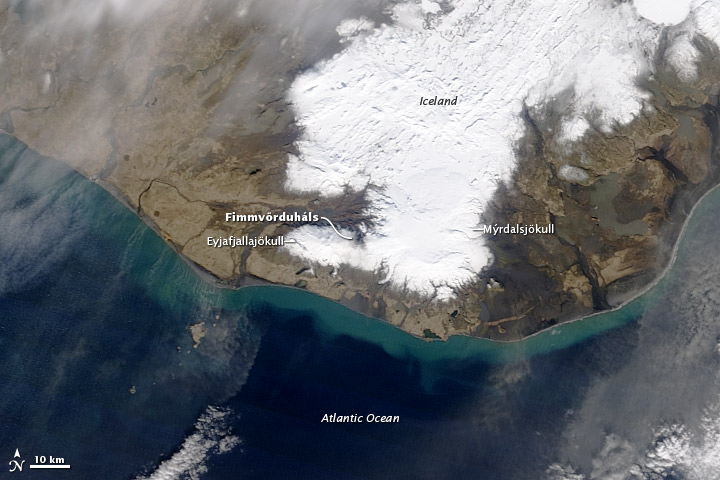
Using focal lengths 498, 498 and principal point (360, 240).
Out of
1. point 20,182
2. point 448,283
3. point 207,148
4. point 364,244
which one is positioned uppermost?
point 207,148

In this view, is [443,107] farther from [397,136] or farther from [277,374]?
[277,374]

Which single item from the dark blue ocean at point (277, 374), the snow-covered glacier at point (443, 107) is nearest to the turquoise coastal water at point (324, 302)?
the dark blue ocean at point (277, 374)

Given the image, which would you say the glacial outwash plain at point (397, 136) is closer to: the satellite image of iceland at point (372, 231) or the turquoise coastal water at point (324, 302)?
the satellite image of iceland at point (372, 231)

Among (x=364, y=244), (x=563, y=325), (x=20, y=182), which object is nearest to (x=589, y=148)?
(x=563, y=325)

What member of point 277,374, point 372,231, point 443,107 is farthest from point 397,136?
point 277,374

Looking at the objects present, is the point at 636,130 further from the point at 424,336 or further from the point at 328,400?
the point at 328,400

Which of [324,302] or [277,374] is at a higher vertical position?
[324,302]

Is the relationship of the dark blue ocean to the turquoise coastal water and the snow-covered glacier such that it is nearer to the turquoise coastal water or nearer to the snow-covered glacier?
the turquoise coastal water
